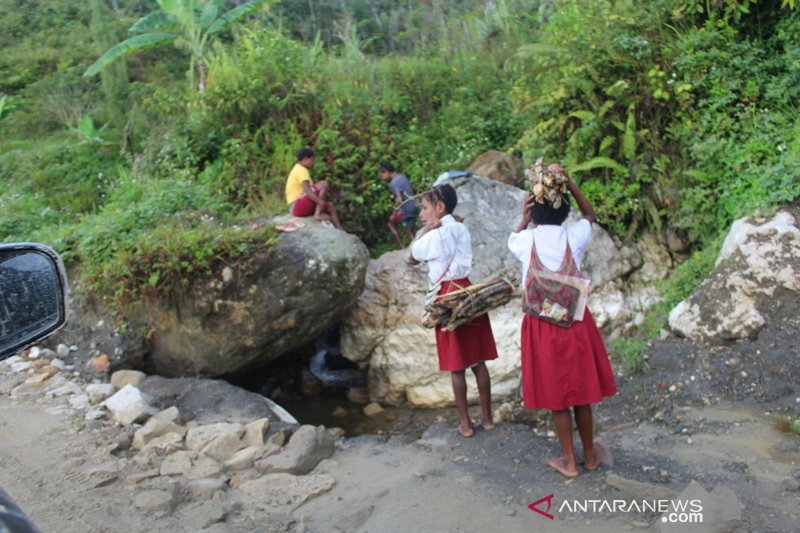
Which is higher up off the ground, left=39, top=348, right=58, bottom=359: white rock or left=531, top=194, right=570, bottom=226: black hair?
left=531, top=194, right=570, bottom=226: black hair

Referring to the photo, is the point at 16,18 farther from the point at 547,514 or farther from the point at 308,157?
the point at 547,514

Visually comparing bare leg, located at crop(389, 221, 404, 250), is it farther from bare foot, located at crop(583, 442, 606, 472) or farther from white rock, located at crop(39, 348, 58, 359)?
bare foot, located at crop(583, 442, 606, 472)

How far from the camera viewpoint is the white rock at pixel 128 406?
6.04 metres

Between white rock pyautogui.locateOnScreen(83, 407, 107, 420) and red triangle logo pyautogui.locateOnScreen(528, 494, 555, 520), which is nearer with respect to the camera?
red triangle logo pyautogui.locateOnScreen(528, 494, 555, 520)

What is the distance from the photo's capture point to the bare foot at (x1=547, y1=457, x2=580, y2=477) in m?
5.03

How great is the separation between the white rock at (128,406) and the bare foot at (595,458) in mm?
3669

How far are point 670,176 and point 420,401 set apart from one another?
4.08 metres

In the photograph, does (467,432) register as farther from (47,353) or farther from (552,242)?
(47,353)

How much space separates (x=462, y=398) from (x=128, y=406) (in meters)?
2.85

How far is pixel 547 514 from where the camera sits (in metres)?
4.59

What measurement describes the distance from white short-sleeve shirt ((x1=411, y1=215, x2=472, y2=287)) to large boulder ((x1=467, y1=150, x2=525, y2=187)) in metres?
4.11

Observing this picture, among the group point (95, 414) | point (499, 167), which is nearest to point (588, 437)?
point (95, 414)

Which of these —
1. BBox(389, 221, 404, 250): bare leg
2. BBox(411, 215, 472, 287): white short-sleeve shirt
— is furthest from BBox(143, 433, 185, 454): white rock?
BBox(389, 221, 404, 250): bare leg

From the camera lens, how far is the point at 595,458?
5.09 meters
